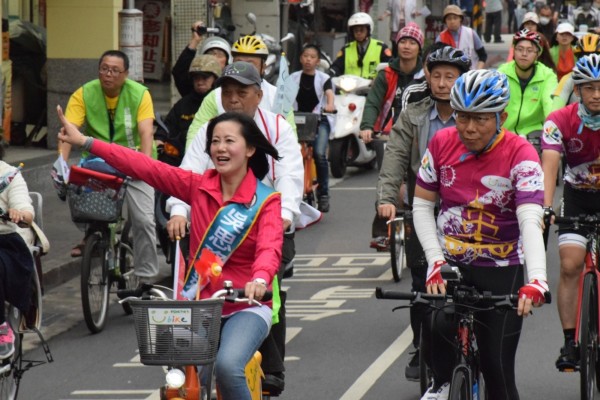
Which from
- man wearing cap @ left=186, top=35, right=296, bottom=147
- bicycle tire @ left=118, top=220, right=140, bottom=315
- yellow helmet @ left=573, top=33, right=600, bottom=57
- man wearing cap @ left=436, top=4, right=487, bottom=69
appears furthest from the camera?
man wearing cap @ left=436, top=4, right=487, bottom=69

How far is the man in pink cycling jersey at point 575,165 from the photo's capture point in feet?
27.1

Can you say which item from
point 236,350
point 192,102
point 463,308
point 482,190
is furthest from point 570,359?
point 192,102

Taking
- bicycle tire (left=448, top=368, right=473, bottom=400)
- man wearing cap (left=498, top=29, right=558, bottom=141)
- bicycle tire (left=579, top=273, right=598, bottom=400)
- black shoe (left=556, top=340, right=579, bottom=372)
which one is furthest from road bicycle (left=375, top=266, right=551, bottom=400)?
man wearing cap (left=498, top=29, right=558, bottom=141)

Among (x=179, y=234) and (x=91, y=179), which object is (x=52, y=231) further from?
(x=179, y=234)

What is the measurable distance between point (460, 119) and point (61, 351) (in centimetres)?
435

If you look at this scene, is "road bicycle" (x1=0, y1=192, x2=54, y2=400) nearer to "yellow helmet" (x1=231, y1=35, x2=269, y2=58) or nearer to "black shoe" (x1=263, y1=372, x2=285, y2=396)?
"black shoe" (x1=263, y1=372, x2=285, y2=396)

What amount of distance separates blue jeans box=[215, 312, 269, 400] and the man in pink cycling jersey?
2585 millimetres

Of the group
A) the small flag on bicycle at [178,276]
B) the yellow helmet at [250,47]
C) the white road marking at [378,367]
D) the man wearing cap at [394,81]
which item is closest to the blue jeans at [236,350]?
the small flag on bicycle at [178,276]

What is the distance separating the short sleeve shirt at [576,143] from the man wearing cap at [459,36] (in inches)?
486

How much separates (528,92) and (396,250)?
1.73 metres

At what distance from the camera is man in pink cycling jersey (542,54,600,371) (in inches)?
325

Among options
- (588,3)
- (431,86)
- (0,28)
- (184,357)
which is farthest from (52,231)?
(588,3)

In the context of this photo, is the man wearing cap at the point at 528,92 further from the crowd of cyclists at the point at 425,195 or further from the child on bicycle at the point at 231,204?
the child on bicycle at the point at 231,204

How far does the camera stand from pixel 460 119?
21.1 feet
